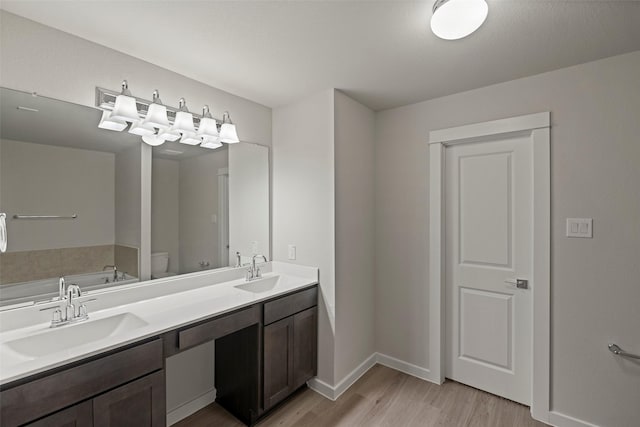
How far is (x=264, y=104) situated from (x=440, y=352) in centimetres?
253

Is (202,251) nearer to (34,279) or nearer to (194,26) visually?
(34,279)

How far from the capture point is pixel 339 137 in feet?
7.71

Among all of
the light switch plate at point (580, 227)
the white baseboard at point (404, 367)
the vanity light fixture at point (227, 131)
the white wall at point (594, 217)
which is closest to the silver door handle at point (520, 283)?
the white wall at point (594, 217)

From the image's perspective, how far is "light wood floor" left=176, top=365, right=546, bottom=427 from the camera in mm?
2025

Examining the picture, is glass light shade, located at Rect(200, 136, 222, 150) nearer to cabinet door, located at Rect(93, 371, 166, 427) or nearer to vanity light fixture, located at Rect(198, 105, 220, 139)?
vanity light fixture, located at Rect(198, 105, 220, 139)

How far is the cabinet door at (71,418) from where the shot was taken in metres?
1.12

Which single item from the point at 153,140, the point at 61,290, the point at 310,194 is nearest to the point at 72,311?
the point at 61,290

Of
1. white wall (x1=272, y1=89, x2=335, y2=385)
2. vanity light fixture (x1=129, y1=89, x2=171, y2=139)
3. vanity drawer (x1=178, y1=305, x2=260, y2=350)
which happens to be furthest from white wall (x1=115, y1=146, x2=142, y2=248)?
white wall (x1=272, y1=89, x2=335, y2=385)

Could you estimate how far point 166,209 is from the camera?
2.07 m

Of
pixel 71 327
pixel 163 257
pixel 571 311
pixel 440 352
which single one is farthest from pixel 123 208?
pixel 571 311

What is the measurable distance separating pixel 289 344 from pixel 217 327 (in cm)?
64

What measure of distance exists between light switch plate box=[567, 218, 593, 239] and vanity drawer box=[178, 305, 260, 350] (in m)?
2.06

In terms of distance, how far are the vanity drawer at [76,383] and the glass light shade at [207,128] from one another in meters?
1.34

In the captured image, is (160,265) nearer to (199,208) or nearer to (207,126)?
(199,208)
